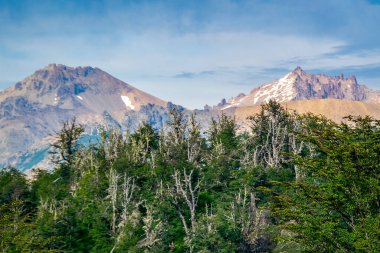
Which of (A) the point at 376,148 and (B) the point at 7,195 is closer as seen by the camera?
(A) the point at 376,148

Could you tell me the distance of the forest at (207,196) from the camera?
30375mm

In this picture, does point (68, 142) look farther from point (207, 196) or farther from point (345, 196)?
point (345, 196)

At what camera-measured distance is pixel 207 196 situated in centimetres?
7656

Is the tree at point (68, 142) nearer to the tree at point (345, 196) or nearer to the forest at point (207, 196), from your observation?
the forest at point (207, 196)

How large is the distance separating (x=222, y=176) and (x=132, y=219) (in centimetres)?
2381

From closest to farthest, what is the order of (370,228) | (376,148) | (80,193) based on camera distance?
1. (370,228)
2. (376,148)
3. (80,193)

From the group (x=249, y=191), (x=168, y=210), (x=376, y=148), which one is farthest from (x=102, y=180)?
(x=376, y=148)

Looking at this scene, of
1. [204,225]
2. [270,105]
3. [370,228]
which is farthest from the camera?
[270,105]

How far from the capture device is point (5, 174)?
100m

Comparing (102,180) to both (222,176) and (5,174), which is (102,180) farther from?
(5,174)

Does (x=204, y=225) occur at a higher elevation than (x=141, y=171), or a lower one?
lower

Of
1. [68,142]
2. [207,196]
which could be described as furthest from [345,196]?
[68,142]

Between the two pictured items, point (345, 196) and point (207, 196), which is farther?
point (207, 196)

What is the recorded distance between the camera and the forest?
99.7 ft
